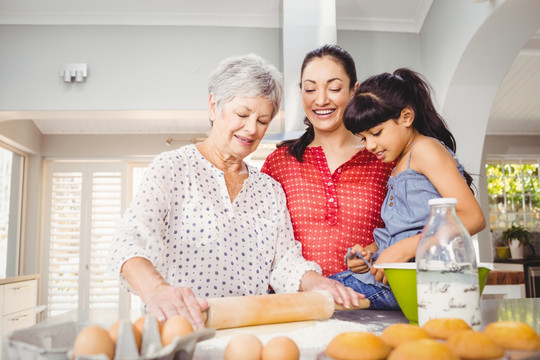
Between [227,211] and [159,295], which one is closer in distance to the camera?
[159,295]

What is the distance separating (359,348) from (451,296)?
10.5 inches

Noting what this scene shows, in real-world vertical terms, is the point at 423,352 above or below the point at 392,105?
below

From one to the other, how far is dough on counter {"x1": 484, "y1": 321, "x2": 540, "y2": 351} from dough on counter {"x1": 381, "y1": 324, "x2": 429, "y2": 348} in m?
0.09

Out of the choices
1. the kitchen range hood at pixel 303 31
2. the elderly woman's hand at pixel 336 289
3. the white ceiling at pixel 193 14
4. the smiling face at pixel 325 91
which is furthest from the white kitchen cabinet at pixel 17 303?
the elderly woman's hand at pixel 336 289

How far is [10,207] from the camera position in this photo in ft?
18.2

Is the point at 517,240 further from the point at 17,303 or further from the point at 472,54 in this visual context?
the point at 17,303

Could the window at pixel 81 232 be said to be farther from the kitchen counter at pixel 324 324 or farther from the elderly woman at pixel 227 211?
the kitchen counter at pixel 324 324

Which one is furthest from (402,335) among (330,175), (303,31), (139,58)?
(139,58)

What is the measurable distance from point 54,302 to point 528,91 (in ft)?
19.8

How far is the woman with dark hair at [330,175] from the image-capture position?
5.08 ft

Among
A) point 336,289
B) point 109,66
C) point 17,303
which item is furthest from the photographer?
point 17,303

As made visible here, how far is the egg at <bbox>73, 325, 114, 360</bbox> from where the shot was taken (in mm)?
481

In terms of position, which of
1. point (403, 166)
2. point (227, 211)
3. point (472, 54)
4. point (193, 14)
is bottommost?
point (227, 211)

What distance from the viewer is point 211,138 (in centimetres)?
139
